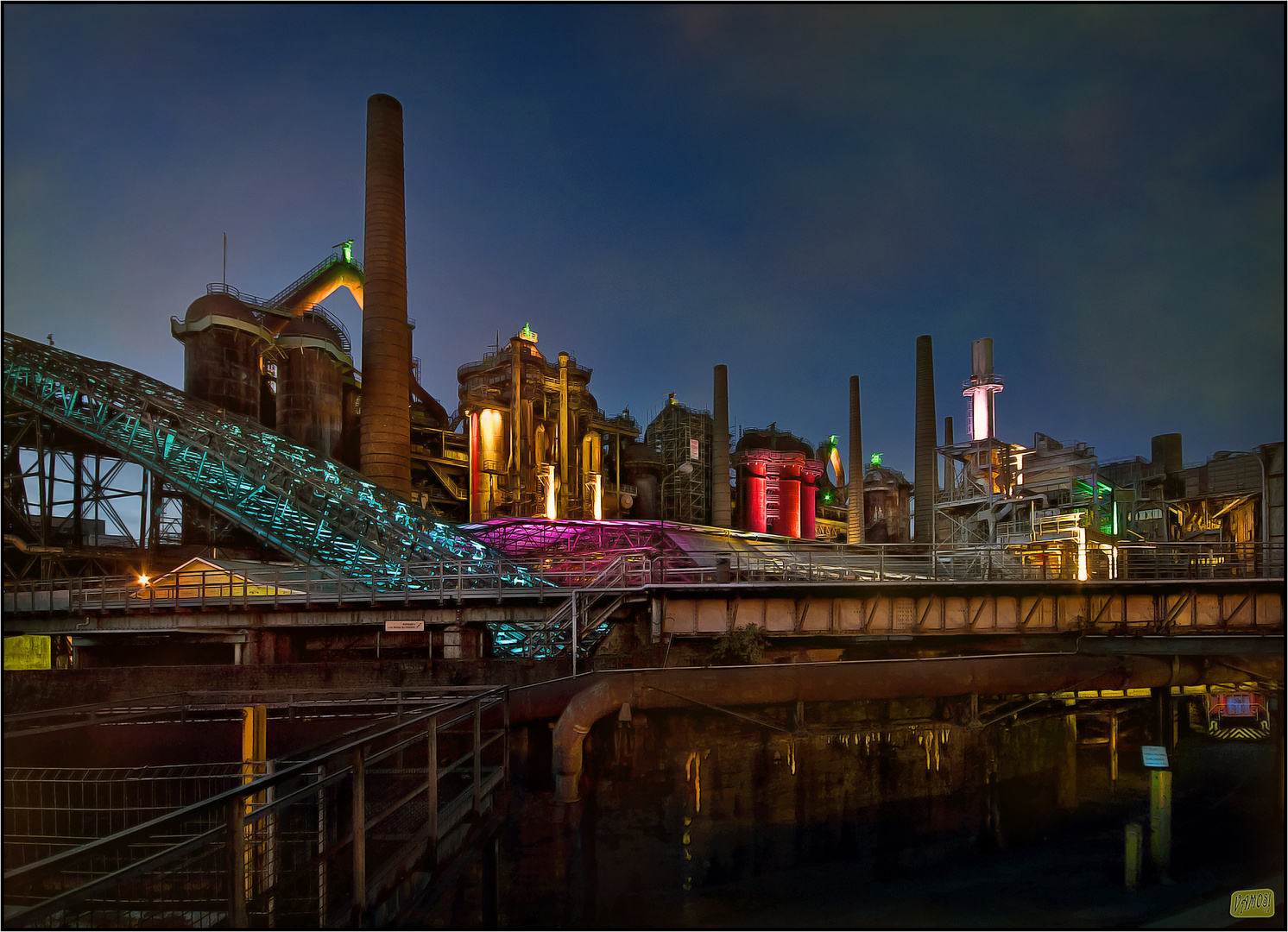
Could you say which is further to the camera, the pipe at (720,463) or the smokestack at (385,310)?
the pipe at (720,463)

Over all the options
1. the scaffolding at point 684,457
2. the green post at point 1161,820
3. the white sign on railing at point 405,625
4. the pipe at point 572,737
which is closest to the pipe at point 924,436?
the scaffolding at point 684,457

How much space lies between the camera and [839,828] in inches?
659

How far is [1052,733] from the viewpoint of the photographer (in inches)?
990

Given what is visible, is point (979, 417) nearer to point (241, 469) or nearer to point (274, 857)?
point (241, 469)

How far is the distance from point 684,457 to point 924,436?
24.0 meters

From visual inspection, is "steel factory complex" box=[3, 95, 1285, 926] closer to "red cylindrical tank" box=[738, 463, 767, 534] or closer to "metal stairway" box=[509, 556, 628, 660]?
"metal stairway" box=[509, 556, 628, 660]

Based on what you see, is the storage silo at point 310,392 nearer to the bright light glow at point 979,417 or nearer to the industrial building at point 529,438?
the industrial building at point 529,438

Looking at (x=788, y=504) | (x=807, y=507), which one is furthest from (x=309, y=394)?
(x=807, y=507)

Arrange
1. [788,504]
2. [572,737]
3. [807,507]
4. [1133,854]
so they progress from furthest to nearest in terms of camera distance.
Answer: [807,507]
[788,504]
[1133,854]
[572,737]

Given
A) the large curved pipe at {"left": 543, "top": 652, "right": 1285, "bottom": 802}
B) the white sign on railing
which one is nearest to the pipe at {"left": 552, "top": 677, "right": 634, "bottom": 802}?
the large curved pipe at {"left": 543, "top": 652, "right": 1285, "bottom": 802}

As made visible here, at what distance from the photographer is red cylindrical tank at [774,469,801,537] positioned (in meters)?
76.1

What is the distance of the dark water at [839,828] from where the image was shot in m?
12.7

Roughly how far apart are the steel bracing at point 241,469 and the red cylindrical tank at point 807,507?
5278 centimetres

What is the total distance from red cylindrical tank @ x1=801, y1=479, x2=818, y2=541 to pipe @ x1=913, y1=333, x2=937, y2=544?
15375 mm
